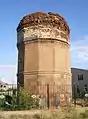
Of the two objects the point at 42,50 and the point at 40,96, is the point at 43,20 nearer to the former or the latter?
the point at 42,50

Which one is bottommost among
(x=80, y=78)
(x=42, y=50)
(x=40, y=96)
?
(x=40, y=96)

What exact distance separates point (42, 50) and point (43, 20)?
2437 millimetres

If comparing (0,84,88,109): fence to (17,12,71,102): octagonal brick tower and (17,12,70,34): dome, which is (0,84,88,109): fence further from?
(17,12,70,34): dome

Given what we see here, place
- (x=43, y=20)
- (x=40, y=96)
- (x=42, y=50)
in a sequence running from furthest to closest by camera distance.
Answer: (x=43, y=20)
(x=42, y=50)
(x=40, y=96)

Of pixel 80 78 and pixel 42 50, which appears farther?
pixel 80 78

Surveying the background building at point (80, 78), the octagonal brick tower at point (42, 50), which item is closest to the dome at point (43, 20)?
the octagonal brick tower at point (42, 50)

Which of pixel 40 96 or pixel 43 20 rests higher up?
pixel 43 20

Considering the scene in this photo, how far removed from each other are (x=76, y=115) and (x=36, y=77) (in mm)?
7325

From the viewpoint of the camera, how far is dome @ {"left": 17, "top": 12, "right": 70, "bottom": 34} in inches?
800

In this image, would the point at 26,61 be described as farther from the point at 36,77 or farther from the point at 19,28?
the point at 19,28

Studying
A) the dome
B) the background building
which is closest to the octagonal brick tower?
the dome

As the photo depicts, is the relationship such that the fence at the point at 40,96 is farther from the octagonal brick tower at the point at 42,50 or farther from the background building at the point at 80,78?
the background building at the point at 80,78

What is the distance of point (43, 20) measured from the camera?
20.3 m

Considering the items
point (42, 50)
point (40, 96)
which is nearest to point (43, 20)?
point (42, 50)
